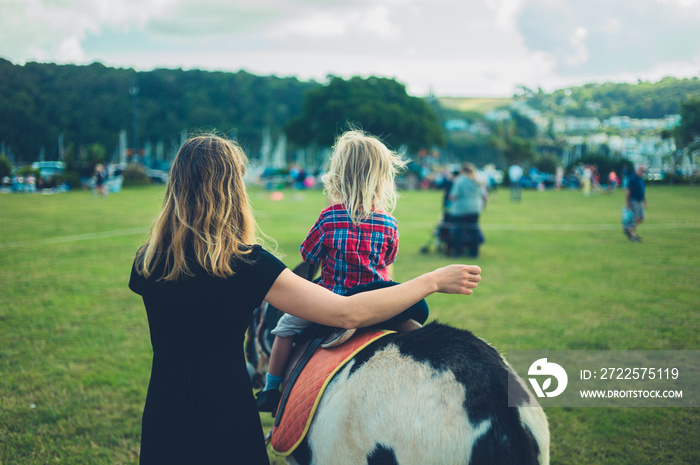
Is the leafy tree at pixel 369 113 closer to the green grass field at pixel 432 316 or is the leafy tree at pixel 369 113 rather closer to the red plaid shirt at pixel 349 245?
the green grass field at pixel 432 316

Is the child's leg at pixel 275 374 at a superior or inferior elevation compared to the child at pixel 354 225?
inferior

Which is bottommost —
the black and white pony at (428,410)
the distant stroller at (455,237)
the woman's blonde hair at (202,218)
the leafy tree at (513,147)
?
the distant stroller at (455,237)

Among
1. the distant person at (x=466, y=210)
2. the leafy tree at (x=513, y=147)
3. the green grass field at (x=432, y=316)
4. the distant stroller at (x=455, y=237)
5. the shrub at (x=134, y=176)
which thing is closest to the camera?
the green grass field at (x=432, y=316)

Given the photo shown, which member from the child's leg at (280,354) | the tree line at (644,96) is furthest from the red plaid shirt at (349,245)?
the tree line at (644,96)

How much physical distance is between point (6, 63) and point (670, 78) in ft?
43.4

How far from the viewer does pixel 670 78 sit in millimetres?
9344

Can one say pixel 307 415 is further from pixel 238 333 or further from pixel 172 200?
pixel 172 200

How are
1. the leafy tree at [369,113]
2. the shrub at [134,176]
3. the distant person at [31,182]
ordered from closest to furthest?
1. the distant person at [31,182]
2. the shrub at [134,176]
3. the leafy tree at [369,113]

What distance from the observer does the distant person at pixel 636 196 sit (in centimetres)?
1317

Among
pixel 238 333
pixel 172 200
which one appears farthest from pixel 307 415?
pixel 172 200

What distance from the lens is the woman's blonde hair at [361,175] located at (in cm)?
256

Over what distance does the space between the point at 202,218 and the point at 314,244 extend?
3.31 ft

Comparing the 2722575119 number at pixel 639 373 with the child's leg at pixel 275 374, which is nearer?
the child's leg at pixel 275 374

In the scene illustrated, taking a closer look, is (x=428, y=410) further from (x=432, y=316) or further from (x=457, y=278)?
(x=432, y=316)
